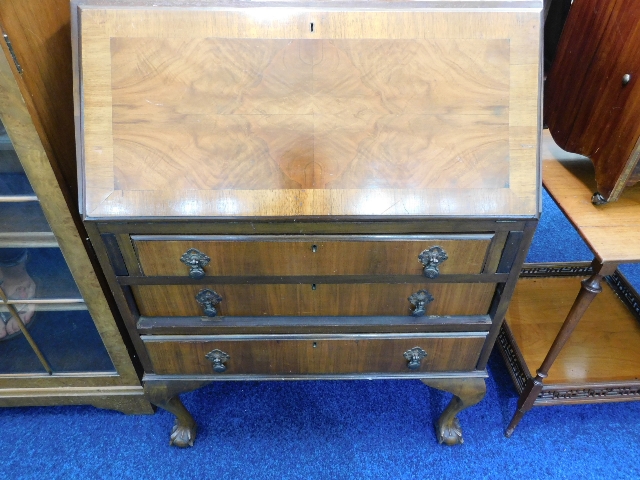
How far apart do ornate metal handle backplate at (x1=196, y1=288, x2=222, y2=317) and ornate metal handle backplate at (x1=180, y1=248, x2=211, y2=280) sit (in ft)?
0.23

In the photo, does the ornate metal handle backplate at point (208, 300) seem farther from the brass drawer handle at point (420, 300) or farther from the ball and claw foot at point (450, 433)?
the ball and claw foot at point (450, 433)

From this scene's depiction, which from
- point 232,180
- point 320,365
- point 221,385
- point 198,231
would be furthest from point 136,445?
point 232,180

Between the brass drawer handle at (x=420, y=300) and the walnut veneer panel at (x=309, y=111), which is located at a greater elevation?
the walnut veneer panel at (x=309, y=111)

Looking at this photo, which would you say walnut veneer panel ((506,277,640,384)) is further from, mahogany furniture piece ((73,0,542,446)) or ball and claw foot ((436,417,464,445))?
mahogany furniture piece ((73,0,542,446))

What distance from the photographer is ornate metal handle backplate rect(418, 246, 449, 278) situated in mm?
938

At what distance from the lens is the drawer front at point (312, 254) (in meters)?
0.92

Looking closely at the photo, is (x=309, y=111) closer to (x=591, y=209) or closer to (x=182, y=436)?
(x=591, y=209)

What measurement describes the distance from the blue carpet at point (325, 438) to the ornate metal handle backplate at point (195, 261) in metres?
0.77

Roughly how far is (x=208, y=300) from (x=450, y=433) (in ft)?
2.91

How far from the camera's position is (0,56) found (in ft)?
2.67

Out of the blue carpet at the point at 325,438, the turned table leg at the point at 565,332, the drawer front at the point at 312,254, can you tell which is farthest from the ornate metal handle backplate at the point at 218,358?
the turned table leg at the point at 565,332

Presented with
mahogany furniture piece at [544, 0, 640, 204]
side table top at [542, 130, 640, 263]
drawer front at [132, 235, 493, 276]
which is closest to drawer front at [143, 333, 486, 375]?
drawer front at [132, 235, 493, 276]

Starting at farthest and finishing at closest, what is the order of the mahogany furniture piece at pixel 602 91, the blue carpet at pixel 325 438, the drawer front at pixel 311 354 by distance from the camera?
the blue carpet at pixel 325 438, the drawer front at pixel 311 354, the mahogany furniture piece at pixel 602 91

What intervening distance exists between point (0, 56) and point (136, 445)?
1.16 meters
